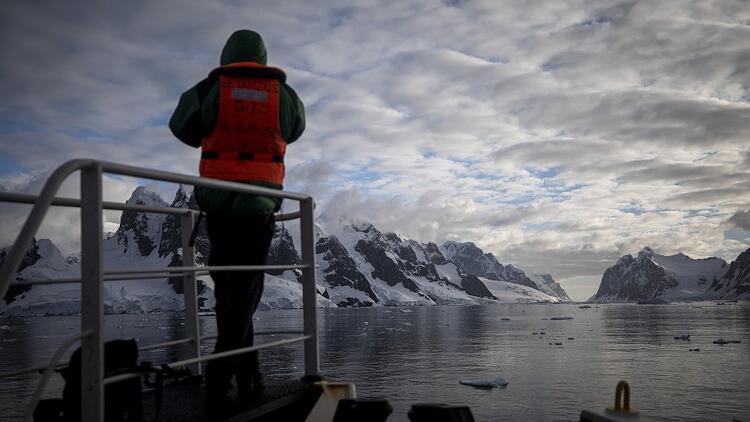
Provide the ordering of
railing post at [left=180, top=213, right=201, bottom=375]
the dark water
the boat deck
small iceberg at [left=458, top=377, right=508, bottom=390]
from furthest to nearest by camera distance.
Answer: small iceberg at [left=458, top=377, right=508, bottom=390] → the dark water → railing post at [left=180, top=213, right=201, bottom=375] → the boat deck

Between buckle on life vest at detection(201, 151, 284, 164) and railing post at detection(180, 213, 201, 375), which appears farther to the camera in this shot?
railing post at detection(180, 213, 201, 375)

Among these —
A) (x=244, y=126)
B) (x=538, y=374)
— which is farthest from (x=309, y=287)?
(x=538, y=374)

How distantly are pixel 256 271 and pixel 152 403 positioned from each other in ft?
3.70

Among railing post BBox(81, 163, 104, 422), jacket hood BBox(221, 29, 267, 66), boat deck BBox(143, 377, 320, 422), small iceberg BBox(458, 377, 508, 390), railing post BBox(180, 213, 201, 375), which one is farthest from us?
small iceberg BBox(458, 377, 508, 390)

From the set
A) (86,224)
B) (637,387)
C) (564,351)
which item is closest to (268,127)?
(86,224)

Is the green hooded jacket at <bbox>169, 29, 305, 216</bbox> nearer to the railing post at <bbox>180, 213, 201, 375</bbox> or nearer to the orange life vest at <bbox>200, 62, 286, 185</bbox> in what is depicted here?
the orange life vest at <bbox>200, 62, 286, 185</bbox>

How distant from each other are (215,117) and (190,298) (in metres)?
2.02

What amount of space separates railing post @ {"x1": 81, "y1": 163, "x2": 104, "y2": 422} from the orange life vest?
1258 millimetres

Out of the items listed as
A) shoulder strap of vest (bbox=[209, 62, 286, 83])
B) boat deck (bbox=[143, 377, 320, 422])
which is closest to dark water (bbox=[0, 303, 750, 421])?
boat deck (bbox=[143, 377, 320, 422])

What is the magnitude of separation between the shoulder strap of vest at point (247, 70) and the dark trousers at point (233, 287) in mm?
947

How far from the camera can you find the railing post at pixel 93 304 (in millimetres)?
2643

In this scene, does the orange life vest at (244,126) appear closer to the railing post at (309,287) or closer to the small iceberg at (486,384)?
the railing post at (309,287)

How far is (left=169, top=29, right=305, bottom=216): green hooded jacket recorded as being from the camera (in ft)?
12.6

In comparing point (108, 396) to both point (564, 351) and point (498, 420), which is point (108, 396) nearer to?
point (498, 420)
